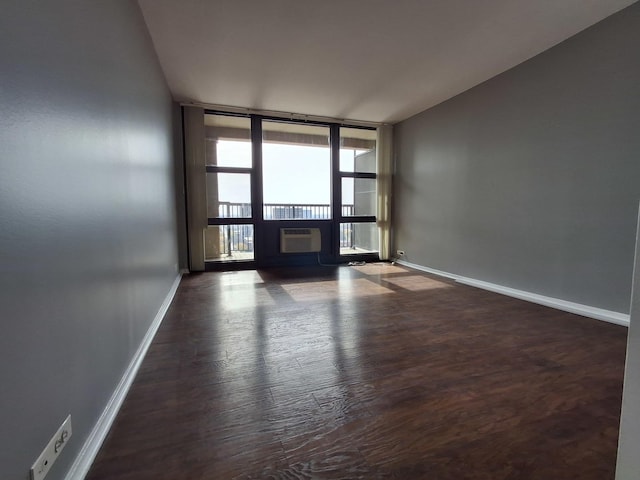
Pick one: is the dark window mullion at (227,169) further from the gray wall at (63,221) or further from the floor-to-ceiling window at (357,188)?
the gray wall at (63,221)

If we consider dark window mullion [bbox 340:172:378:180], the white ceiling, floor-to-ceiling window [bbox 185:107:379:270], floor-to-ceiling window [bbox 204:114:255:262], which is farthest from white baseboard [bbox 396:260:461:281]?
floor-to-ceiling window [bbox 204:114:255:262]

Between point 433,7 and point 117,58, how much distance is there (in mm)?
2397

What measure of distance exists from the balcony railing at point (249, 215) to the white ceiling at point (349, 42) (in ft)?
5.83

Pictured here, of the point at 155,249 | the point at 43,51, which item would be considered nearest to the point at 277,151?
the point at 155,249

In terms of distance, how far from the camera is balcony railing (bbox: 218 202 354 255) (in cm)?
498

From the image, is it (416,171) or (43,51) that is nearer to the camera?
(43,51)

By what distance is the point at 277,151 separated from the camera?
518 centimetres

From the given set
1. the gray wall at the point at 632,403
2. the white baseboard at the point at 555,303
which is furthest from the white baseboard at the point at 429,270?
the gray wall at the point at 632,403

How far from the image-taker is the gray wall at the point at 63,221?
2.38 ft

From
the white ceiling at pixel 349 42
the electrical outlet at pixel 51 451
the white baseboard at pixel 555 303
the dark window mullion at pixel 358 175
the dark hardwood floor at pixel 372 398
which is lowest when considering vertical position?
the dark hardwood floor at pixel 372 398

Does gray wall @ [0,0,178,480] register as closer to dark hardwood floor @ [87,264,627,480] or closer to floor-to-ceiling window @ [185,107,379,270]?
dark hardwood floor @ [87,264,627,480]

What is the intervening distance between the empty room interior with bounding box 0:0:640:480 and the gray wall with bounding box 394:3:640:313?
2 cm

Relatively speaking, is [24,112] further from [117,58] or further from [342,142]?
[342,142]

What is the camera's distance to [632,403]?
2.53 feet
